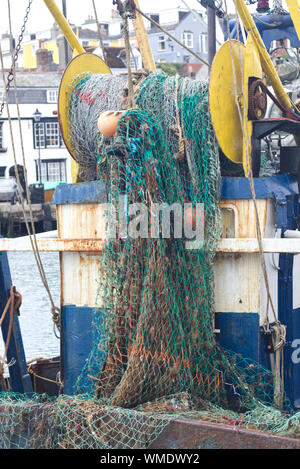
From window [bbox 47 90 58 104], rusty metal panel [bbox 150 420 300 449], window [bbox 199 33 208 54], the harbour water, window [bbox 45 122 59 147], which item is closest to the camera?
rusty metal panel [bbox 150 420 300 449]

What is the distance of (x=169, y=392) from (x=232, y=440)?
863 mm

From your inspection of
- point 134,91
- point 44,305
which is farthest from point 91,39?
point 134,91

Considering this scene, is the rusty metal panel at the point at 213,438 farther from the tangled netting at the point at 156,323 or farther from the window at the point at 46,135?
the window at the point at 46,135

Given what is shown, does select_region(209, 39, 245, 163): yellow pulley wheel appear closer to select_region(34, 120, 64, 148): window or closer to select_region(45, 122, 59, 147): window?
select_region(34, 120, 64, 148): window

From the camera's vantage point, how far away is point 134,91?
650cm

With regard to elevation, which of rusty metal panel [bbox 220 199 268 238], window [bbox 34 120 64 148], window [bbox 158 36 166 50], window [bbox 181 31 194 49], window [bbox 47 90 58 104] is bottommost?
rusty metal panel [bbox 220 199 268 238]

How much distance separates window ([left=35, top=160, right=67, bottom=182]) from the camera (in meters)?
51.2

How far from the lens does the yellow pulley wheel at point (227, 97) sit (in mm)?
6205

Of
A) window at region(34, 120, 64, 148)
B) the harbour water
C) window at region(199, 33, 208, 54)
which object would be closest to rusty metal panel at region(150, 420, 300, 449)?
the harbour water

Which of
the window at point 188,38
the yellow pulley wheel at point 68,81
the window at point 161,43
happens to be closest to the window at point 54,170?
the window at point 161,43

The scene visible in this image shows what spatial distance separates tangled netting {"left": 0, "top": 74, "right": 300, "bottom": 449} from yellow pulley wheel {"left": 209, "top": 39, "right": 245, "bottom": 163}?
0.12m

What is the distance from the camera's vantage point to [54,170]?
51.8 metres

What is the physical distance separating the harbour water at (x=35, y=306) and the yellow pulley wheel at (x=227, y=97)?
10.6 m

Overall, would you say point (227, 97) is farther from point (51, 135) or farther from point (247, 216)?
point (51, 135)
